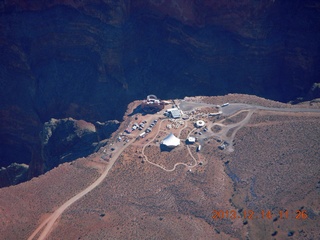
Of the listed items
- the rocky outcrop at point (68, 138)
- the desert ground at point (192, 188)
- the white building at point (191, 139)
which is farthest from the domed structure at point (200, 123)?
the rocky outcrop at point (68, 138)

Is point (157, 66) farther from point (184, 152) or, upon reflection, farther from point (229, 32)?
point (184, 152)

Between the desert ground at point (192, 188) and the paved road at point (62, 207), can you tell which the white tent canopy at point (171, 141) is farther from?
the paved road at point (62, 207)

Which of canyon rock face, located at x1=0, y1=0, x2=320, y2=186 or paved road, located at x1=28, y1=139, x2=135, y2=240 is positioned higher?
canyon rock face, located at x1=0, y1=0, x2=320, y2=186

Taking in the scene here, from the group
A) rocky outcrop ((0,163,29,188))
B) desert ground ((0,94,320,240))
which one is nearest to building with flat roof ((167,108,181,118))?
desert ground ((0,94,320,240))

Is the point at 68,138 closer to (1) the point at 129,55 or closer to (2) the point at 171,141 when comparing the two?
(2) the point at 171,141

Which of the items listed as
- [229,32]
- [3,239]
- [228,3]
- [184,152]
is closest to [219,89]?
[229,32]
